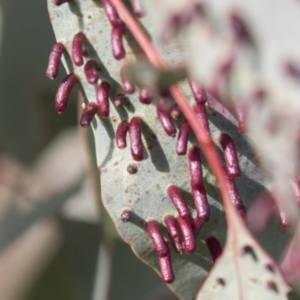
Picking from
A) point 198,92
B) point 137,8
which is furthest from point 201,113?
point 137,8

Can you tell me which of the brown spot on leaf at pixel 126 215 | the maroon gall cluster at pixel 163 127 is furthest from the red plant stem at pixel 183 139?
the brown spot on leaf at pixel 126 215

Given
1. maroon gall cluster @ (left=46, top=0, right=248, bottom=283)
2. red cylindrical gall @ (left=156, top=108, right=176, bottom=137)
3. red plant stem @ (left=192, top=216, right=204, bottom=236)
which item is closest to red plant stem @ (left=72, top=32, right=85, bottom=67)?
maroon gall cluster @ (left=46, top=0, right=248, bottom=283)

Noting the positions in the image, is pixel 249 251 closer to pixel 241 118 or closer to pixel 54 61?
pixel 241 118

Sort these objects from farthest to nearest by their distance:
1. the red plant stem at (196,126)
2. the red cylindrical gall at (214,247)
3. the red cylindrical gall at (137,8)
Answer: the red cylindrical gall at (214,247) < the red cylindrical gall at (137,8) < the red plant stem at (196,126)

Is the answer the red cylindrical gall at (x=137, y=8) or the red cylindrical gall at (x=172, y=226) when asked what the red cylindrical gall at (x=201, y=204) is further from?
the red cylindrical gall at (x=137, y=8)

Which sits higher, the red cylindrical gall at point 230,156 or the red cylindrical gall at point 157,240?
the red cylindrical gall at point 230,156

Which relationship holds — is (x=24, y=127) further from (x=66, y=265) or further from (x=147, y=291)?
(x=147, y=291)
